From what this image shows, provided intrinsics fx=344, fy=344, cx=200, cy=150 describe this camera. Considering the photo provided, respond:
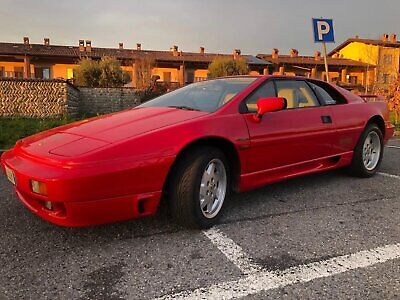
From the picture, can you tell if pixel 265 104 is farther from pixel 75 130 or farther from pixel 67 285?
pixel 67 285

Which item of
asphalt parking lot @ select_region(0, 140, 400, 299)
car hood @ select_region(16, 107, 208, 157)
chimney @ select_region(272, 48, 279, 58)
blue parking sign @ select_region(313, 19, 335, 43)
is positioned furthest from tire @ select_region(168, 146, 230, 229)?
chimney @ select_region(272, 48, 279, 58)

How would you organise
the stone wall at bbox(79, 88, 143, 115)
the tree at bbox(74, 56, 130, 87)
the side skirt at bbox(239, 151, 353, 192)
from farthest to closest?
the tree at bbox(74, 56, 130, 87), the stone wall at bbox(79, 88, 143, 115), the side skirt at bbox(239, 151, 353, 192)

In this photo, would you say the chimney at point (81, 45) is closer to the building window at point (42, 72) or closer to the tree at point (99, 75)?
the building window at point (42, 72)

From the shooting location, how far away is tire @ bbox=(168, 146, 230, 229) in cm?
249

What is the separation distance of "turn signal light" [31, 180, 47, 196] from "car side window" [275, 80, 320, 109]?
2.30m

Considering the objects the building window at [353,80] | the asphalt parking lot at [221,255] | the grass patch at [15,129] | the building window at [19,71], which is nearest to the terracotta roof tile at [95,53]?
the building window at [19,71]

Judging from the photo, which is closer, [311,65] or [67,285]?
[67,285]

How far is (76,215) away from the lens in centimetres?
214

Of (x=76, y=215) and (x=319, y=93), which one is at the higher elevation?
(x=319, y=93)

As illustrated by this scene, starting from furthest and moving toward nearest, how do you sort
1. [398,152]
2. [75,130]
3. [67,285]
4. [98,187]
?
[398,152] → [75,130] → [98,187] → [67,285]

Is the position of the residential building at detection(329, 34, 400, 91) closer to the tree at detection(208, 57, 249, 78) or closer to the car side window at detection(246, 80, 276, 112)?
the tree at detection(208, 57, 249, 78)

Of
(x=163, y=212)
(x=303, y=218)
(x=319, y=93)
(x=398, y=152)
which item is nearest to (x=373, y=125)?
(x=319, y=93)

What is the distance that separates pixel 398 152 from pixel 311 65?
33.6 meters

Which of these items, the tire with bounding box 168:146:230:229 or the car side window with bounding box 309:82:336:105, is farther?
the car side window with bounding box 309:82:336:105
